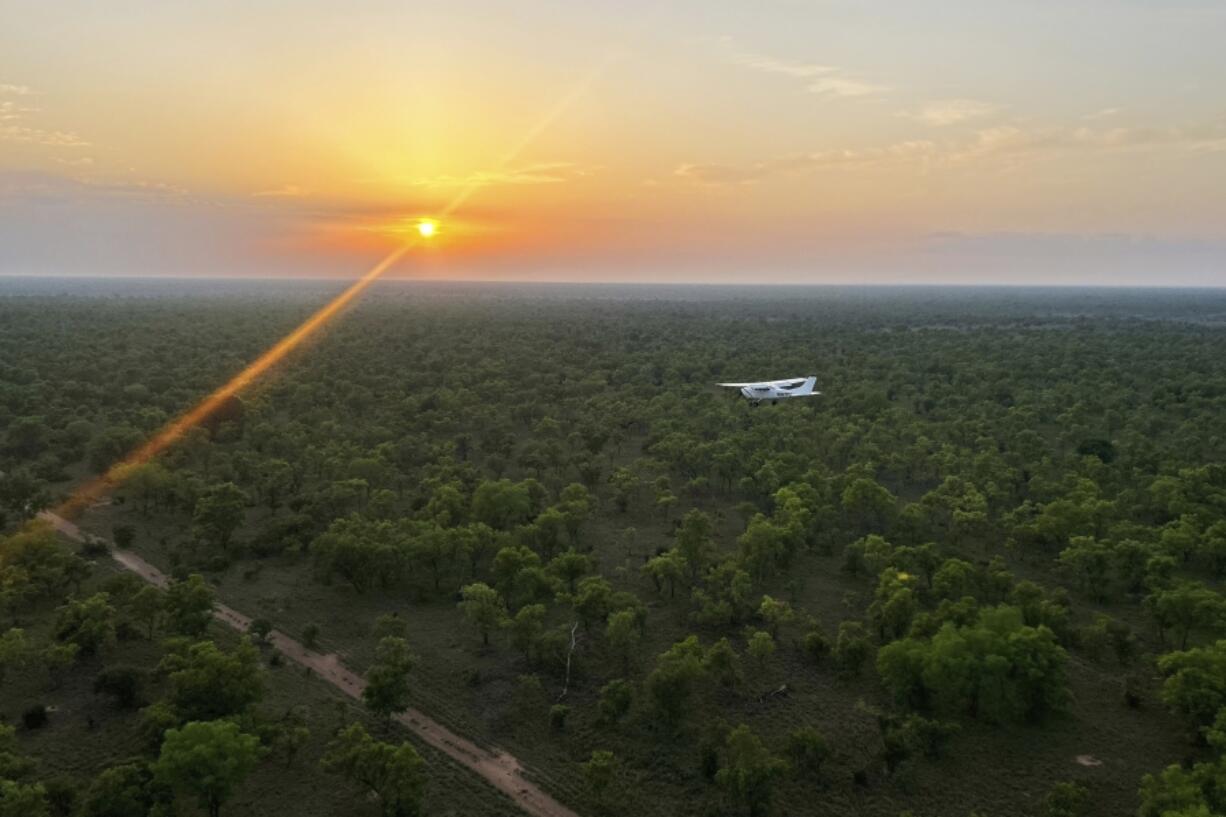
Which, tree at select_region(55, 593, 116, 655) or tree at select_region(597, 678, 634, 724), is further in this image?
tree at select_region(55, 593, 116, 655)

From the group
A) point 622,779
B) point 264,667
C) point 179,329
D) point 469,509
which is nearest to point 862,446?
point 469,509

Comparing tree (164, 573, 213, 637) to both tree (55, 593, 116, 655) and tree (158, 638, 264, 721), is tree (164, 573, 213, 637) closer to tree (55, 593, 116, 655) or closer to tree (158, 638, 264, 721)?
tree (55, 593, 116, 655)

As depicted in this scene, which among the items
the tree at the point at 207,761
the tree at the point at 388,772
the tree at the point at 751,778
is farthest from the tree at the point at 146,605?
the tree at the point at 751,778

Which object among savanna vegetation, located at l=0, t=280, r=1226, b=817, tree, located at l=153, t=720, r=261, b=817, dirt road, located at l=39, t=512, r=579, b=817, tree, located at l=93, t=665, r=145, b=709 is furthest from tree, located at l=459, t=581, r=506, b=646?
tree, located at l=93, t=665, r=145, b=709

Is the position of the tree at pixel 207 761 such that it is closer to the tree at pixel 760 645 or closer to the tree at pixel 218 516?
the tree at pixel 760 645

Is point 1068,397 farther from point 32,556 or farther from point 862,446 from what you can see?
point 32,556

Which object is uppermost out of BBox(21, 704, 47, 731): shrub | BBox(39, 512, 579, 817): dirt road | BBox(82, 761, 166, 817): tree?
BBox(82, 761, 166, 817): tree

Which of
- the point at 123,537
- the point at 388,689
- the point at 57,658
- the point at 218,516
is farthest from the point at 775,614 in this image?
the point at 123,537

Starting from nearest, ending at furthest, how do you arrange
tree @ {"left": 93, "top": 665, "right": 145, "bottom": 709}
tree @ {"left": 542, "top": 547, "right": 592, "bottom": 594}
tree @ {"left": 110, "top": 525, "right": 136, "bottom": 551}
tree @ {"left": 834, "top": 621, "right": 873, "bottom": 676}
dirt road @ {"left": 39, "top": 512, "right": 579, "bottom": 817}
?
1. dirt road @ {"left": 39, "top": 512, "right": 579, "bottom": 817}
2. tree @ {"left": 93, "top": 665, "right": 145, "bottom": 709}
3. tree @ {"left": 834, "top": 621, "right": 873, "bottom": 676}
4. tree @ {"left": 542, "top": 547, "right": 592, "bottom": 594}
5. tree @ {"left": 110, "top": 525, "right": 136, "bottom": 551}
